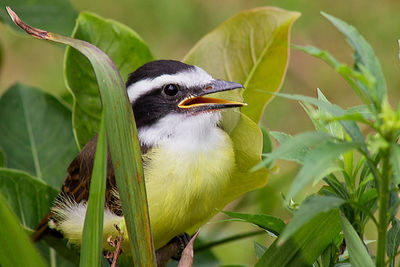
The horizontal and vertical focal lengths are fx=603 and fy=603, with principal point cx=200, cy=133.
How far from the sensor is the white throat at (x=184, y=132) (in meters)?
1.83

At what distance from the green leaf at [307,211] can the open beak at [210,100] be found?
0.76 m

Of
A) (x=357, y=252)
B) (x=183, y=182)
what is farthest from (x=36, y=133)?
(x=357, y=252)

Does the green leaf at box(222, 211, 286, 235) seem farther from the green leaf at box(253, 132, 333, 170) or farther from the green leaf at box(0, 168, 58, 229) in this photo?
the green leaf at box(0, 168, 58, 229)

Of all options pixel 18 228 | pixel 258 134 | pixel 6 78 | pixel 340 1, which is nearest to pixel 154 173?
pixel 258 134

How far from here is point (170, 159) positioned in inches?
68.9

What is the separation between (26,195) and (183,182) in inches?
19.2

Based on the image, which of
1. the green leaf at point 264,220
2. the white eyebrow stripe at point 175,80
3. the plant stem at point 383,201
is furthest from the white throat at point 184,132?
the plant stem at point 383,201

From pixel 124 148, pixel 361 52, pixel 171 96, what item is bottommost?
pixel 171 96

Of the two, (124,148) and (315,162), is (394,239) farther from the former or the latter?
(124,148)

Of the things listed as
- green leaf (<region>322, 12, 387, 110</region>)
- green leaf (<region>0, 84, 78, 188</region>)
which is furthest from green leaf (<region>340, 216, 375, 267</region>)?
green leaf (<region>0, 84, 78, 188</region>)

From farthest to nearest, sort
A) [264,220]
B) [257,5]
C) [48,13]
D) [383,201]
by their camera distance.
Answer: [257,5] → [48,13] → [264,220] → [383,201]

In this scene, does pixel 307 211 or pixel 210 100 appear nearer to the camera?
pixel 307 211

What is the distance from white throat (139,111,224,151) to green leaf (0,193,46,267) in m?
0.78

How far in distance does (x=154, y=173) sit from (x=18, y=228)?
2.24ft
